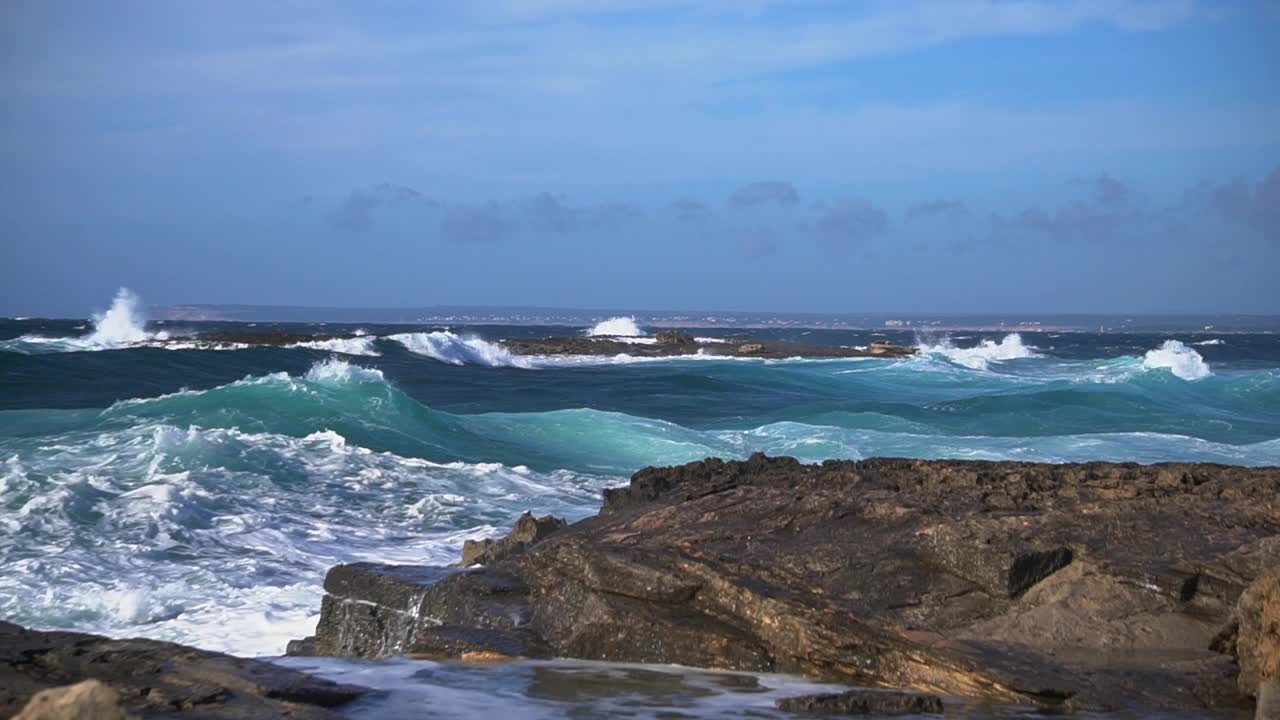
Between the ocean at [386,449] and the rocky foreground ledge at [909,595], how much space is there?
1.26ft

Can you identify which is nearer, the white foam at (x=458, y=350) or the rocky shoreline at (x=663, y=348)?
the white foam at (x=458, y=350)

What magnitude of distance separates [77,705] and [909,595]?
4331 mm

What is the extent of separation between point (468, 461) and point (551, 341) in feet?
Answer: 114

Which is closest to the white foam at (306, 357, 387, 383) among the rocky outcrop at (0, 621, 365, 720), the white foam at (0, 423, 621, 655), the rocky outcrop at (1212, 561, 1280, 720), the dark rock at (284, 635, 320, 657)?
the white foam at (0, 423, 621, 655)

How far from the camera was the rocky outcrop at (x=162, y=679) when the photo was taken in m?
4.31

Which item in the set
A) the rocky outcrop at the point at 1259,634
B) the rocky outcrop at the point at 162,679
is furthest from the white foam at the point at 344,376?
the rocky outcrop at the point at 1259,634

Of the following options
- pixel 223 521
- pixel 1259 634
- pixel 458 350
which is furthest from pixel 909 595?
pixel 458 350

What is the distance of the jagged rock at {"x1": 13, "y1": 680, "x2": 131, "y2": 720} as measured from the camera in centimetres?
294

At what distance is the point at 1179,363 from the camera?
4138cm

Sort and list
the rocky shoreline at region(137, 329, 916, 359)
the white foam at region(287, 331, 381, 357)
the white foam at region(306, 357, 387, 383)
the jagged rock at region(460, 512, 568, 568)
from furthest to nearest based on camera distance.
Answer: the rocky shoreline at region(137, 329, 916, 359) → the white foam at region(287, 331, 381, 357) → the white foam at region(306, 357, 387, 383) → the jagged rock at region(460, 512, 568, 568)

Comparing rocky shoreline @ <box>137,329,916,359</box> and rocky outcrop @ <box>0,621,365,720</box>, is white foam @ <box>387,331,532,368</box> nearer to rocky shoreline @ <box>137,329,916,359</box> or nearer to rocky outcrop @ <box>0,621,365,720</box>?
rocky shoreline @ <box>137,329,916,359</box>

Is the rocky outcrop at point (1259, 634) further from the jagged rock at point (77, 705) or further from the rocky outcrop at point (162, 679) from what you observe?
the jagged rock at point (77, 705)

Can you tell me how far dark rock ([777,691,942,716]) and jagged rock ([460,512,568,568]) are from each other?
358cm

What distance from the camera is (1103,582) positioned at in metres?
6.16
